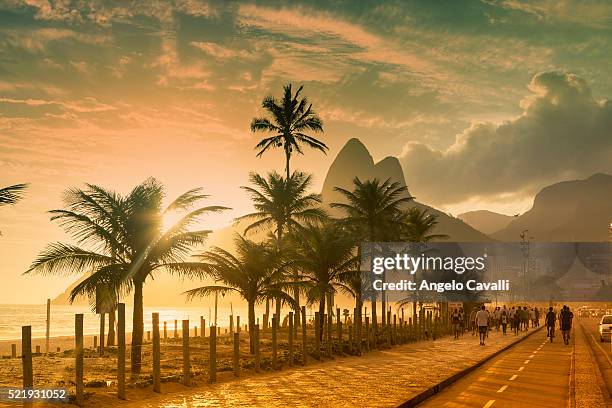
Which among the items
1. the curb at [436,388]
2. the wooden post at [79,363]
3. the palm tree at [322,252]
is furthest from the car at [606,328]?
the wooden post at [79,363]

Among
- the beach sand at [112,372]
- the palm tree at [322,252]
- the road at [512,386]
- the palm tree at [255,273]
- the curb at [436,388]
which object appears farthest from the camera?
the palm tree at [322,252]

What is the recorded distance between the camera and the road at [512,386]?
15961 mm

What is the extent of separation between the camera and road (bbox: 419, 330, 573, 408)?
1596 centimetres

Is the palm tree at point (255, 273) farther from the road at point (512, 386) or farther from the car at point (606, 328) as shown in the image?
the car at point (606, 328)

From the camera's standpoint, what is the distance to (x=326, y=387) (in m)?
18.6

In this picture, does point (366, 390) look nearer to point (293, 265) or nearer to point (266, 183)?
point (293, 265)

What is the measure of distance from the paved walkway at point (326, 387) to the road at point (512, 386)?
68 cm

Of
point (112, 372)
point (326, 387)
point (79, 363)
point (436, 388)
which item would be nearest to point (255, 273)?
point (112, 372)

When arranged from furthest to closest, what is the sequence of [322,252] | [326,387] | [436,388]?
1. [322,252]
2. [326,387]
3. [436,388]

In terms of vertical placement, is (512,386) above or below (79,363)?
below

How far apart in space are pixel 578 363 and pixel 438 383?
1033 cm

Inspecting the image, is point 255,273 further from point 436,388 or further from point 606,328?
point 606,328

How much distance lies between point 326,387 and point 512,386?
4.88m

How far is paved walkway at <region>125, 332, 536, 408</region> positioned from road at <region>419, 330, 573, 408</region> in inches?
26.9
